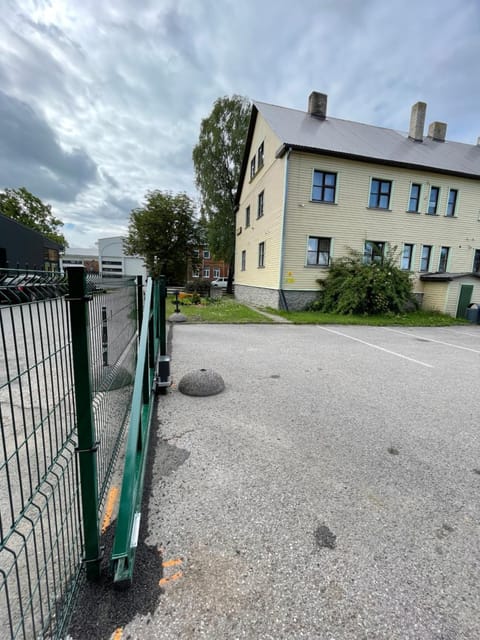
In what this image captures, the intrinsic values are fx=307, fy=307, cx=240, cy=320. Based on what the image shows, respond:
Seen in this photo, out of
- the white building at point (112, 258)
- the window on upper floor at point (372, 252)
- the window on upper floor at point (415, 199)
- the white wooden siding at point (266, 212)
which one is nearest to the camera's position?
the white wooden siding at point (266, 212)

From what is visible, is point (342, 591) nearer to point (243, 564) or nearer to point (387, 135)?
point (243, 564)

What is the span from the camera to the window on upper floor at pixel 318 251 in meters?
14.0

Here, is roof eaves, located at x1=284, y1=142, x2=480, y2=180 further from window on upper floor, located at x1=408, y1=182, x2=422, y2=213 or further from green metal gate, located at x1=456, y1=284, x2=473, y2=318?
green metal gate, located at x1=456, y1=284, x2=473, y2=318

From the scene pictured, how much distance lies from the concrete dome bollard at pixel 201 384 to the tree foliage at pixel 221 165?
67.3 feet

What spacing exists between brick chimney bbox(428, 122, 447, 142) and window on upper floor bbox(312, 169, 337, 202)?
10.6 metres

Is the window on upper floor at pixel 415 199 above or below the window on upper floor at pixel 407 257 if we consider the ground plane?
above

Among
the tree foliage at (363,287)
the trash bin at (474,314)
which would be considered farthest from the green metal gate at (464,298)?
the tree foliage at (363,287)

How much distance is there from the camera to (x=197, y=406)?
3.80 m

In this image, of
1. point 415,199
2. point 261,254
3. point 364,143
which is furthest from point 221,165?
point 415,199

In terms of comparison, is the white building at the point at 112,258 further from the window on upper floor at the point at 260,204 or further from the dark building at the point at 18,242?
the window on upper floor at the point at 260,204

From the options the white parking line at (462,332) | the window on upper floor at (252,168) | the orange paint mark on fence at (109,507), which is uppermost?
the window on upper floor at (252,168)

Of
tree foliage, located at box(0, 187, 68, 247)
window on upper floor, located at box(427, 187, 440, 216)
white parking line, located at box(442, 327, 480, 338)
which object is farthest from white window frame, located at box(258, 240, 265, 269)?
tree foliage, located at box(0, 187, 68, 247)

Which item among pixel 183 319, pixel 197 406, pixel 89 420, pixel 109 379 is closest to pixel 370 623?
pixel 89 420

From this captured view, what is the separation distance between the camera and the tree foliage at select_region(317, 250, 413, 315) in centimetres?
1282
